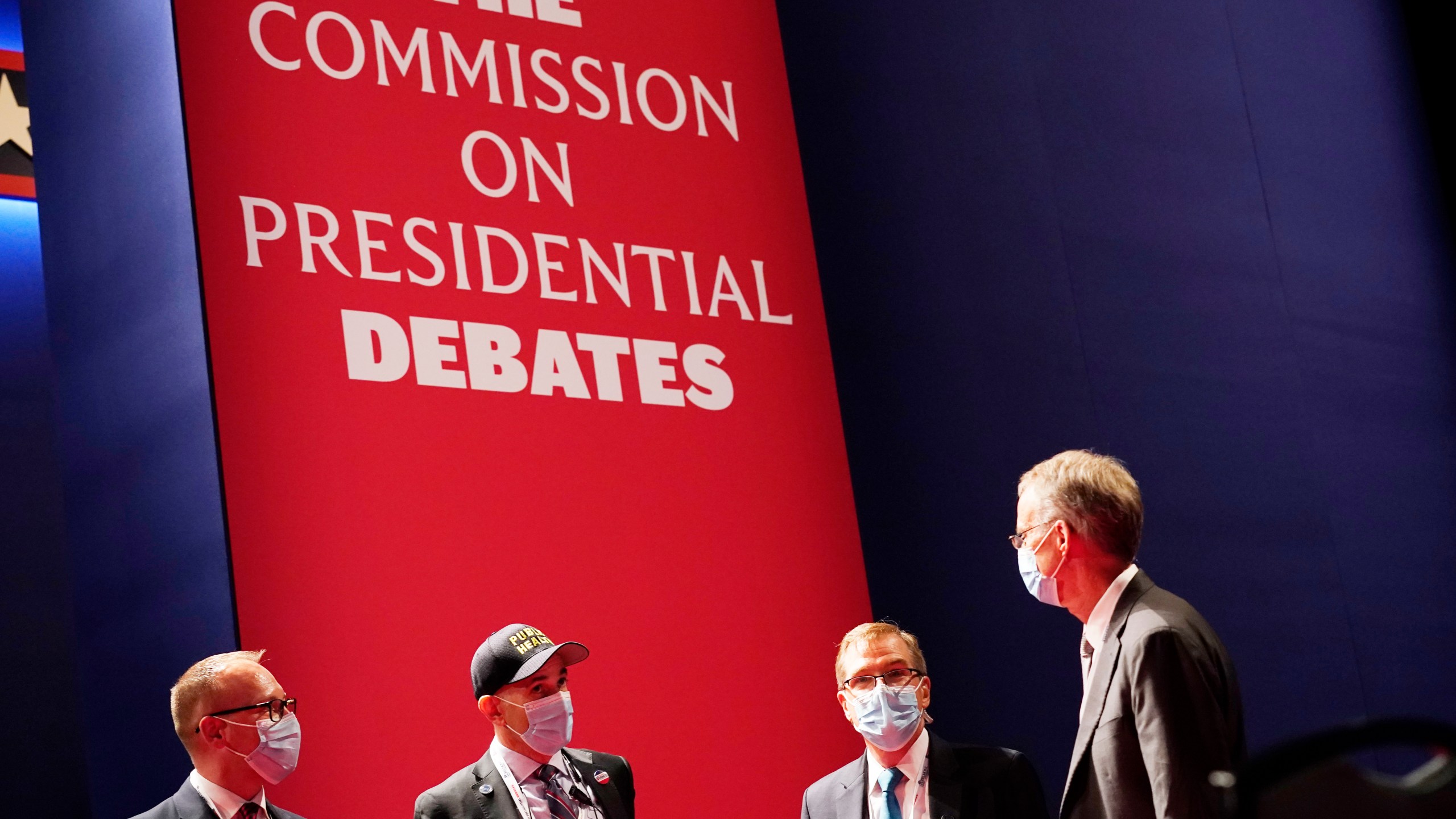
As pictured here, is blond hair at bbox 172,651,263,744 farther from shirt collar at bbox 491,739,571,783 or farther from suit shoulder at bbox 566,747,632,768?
suit shoulder at bbox 566,747,632,768

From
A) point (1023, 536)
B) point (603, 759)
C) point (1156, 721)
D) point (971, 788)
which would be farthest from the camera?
point (603, 759)

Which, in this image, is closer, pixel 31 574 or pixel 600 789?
pixel 600 789

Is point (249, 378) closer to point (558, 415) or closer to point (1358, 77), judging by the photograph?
point (558, 415)

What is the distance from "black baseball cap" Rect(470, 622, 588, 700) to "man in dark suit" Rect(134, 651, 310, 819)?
0.44 meters

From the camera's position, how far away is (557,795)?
3463mm

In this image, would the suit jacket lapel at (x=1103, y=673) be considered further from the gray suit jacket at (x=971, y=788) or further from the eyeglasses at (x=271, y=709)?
the eyeglasses at (x=271, y=709)

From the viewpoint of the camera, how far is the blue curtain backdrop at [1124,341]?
526cm

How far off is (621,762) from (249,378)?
156cm

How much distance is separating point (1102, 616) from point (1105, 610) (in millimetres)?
12

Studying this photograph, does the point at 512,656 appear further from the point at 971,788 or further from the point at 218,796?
the point at 971,788

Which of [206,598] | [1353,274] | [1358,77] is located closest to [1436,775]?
[206,598]

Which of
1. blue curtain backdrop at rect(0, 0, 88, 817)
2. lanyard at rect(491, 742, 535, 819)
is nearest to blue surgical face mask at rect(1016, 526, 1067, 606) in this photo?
lanyard at rect(491, 742, 535, 819)

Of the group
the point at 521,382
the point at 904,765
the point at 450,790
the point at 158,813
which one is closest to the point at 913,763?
the point at 904,765

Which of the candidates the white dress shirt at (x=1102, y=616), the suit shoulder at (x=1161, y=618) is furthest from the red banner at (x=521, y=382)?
the suit shoulder at (x=1161, y=618)
